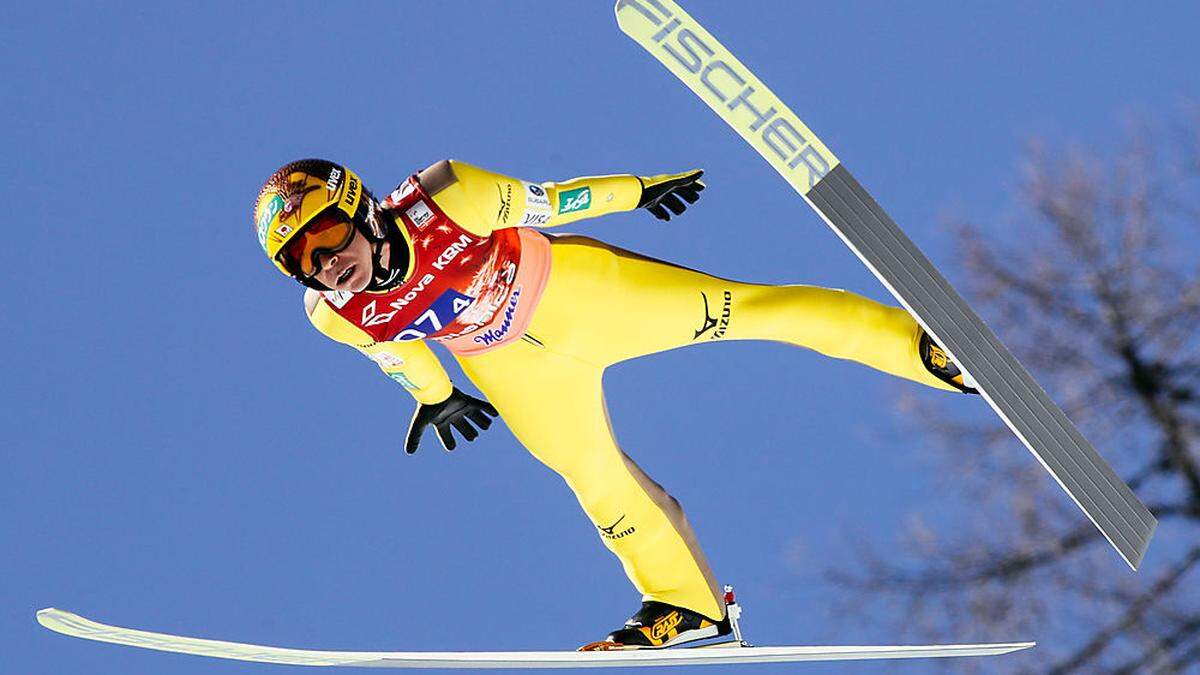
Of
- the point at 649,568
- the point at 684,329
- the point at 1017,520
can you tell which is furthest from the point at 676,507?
the point at 1017,520

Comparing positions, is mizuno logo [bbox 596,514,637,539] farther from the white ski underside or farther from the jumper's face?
the jumper's face

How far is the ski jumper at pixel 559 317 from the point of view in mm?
3830

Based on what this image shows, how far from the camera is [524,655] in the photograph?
13.3 ft

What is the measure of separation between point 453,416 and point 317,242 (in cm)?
76

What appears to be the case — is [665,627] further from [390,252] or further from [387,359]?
[390,252]

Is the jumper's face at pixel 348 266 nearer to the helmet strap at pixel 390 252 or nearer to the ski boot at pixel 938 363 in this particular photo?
the helmet strap at pixel 390 252

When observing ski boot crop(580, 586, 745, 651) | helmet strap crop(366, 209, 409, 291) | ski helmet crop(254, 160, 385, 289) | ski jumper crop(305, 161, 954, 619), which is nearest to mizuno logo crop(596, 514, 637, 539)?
ski jumper crop(305, 161, 954, 619)

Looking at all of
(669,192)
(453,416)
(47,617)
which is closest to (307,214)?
(453,416)

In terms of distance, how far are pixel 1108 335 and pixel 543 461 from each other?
11.1 feet

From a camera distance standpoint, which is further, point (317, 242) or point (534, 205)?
point (534, 205)

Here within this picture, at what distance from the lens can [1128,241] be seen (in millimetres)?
6797

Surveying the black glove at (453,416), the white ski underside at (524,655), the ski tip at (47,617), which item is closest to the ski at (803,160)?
the white ski underside at (524,655)

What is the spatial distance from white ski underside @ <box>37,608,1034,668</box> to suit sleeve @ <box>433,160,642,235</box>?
965 millimetres

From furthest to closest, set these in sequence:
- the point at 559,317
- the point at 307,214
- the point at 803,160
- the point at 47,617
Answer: the point at 47,617 → the point at 559,317 → the point at 307,214 → the point at 803,160
